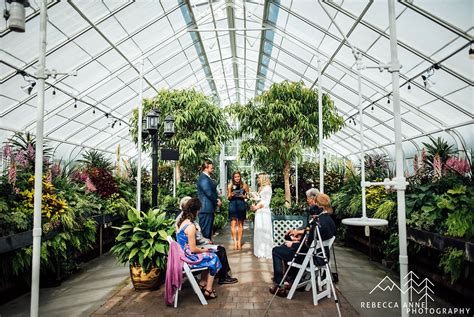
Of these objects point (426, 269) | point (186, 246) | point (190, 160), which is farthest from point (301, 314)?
point (190, 160)

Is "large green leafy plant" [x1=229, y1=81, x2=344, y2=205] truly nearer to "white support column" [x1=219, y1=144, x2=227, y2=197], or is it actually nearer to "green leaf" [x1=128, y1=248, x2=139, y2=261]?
"green leaf" [x1=128, y1=248, x2=139, y2=261]

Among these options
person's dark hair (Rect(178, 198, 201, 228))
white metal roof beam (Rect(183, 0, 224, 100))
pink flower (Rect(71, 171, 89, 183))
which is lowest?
person's dark hair (Rect(178, 198, 201, 228))

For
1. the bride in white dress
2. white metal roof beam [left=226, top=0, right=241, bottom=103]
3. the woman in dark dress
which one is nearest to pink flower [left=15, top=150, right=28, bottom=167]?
the woman in dark dress

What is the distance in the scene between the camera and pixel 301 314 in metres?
2.95

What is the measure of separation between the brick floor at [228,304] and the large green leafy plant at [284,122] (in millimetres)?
2813

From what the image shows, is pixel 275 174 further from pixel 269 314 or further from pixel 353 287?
pixel 269 314

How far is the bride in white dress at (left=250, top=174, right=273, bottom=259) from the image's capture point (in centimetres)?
509

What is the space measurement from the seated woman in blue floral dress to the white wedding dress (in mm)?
1810

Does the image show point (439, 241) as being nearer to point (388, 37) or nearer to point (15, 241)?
point (15, 241)

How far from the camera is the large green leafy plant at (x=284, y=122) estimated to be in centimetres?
608

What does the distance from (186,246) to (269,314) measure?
1.06m

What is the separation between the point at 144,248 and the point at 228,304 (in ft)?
3.64

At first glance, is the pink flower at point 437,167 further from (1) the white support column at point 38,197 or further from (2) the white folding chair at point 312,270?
(1) the white support column at point 38,197

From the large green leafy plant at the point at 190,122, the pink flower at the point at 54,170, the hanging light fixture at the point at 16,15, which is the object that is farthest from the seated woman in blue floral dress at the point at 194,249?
the large green leafy plant at the point at 190,122
